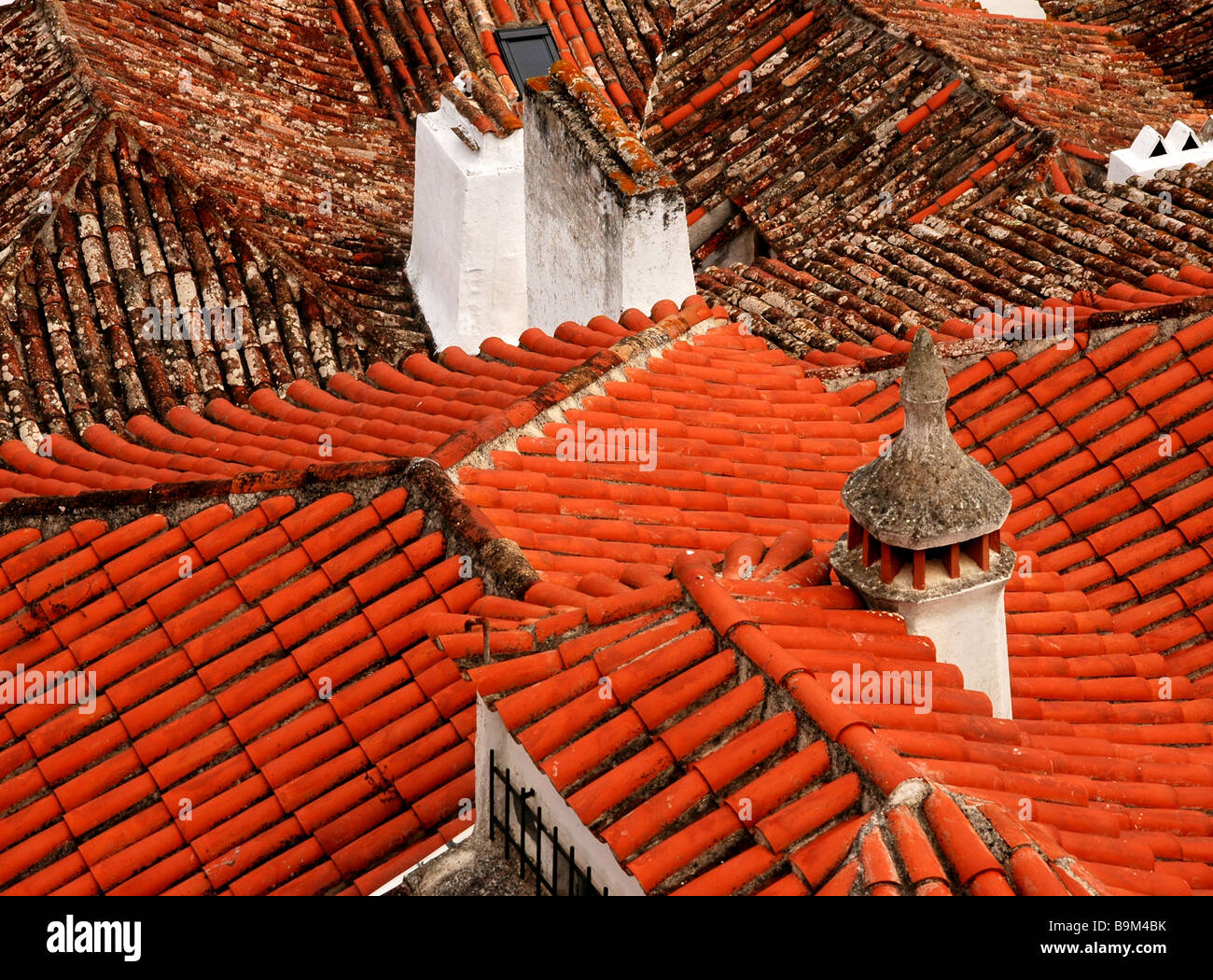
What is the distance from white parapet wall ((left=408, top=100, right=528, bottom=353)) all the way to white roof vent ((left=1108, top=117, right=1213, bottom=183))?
563cm

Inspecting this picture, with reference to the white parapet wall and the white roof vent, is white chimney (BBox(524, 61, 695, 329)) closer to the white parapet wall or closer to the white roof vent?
the white parapet wall

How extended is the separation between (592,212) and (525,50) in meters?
7.00

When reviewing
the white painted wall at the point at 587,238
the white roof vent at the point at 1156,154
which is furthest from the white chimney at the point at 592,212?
the white roof vent at the point at 1156,154

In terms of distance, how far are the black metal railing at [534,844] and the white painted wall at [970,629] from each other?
207 centimetres

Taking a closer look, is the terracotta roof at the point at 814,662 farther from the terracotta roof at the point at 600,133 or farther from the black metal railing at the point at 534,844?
the terracotta roof at the point at 600,133

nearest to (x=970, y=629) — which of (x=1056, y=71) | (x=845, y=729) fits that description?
(x=845, y=729)

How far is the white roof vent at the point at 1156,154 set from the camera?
17.4 m

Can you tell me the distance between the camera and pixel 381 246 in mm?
19875

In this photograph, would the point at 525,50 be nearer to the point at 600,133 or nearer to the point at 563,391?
the point at 600,133

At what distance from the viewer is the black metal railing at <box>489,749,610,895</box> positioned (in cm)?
877

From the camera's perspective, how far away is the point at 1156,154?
57.7 ft

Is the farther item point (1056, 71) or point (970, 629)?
point (1056, 71)

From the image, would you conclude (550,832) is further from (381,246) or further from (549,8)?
(549,8)

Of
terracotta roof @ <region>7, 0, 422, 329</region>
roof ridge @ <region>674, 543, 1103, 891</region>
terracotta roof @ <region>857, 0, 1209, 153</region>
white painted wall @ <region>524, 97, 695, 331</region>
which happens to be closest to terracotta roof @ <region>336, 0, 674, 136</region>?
terracotta roof @ <region>7, 0, 422, 329</region>
